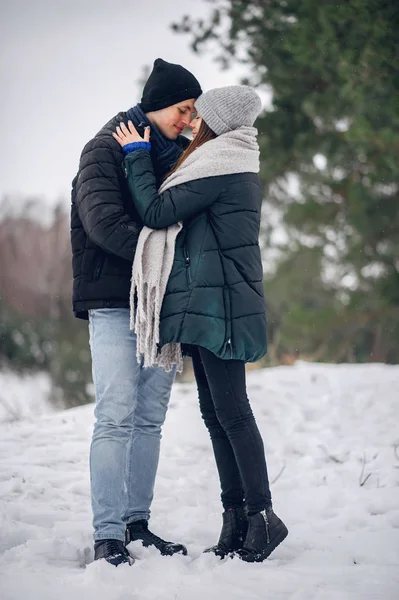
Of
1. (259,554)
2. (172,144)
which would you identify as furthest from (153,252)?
(259,554)

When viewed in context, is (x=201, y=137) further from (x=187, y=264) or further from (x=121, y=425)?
(x=121, y=425)

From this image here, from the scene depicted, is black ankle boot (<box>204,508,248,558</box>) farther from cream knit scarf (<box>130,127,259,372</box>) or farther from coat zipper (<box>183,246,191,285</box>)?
coat zipper (<box>183,246,191,285</box>)

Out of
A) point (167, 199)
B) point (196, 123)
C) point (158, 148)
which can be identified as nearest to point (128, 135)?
point (158, 148)

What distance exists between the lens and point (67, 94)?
280ft

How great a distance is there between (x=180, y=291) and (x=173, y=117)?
33.0 inches

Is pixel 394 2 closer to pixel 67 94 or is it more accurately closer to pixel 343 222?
pixel 343 222

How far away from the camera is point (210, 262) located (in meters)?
2.75

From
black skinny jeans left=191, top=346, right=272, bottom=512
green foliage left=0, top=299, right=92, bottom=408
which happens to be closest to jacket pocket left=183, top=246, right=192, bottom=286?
black skinny jeans left=191, top=346, right=272, bottom=512

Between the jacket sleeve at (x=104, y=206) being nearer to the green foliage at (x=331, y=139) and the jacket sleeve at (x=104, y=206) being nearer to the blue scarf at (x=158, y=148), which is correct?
the blue scarf at (x=158, y=148)

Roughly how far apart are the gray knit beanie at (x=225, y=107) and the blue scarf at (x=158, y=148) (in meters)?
0.26

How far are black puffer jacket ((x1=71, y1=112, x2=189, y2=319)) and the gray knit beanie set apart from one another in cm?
40

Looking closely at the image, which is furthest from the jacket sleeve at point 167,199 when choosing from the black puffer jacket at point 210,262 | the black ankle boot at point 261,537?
the black ankle boot at point 261,537

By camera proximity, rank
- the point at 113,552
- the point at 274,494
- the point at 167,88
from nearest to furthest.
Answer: the point at 113,552 → the point at 167,88 → the point at 274,494

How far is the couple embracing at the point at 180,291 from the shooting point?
2.73m
